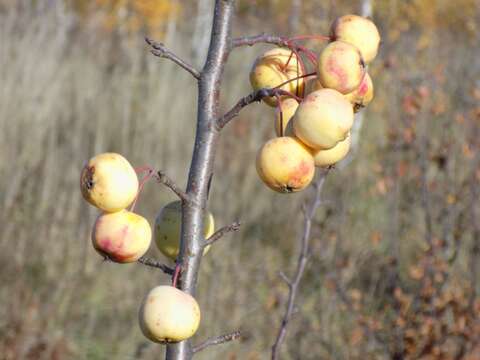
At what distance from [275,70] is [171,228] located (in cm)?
24

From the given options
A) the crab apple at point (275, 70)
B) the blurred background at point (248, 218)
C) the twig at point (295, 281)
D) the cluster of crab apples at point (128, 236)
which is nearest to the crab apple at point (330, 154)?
the crab apple at point (275, 70)

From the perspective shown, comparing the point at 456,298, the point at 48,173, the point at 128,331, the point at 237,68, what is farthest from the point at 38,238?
the point at 237,68

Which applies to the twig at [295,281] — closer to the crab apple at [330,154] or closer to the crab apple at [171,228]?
the crab apple at [171,228]

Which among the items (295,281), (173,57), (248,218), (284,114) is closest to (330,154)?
(284,114)

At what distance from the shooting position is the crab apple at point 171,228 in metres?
0.99

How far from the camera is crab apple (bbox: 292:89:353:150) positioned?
80cm

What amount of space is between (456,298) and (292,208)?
1.91m

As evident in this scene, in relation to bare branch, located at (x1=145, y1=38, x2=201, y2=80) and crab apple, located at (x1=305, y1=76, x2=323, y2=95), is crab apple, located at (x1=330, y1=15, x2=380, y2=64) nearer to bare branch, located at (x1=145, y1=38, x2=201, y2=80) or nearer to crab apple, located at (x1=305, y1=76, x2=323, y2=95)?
crab apple, located at (x1=305, y1=76, x2=323, y2=95)

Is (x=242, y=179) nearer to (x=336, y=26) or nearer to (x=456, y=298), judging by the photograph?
(x=456, y=298)

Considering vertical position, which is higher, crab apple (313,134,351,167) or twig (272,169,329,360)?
crab apple (313,134,351,167)

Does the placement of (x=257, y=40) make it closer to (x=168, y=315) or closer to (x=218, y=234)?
(x=218, y=234)

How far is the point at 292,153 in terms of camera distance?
2.75 feet

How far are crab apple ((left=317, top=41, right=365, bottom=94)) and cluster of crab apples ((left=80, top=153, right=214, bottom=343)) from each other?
244mm

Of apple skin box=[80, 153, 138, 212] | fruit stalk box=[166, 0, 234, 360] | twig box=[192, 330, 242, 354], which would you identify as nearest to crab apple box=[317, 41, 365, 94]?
fruit stalk box=[166, 0, 234, 360]
